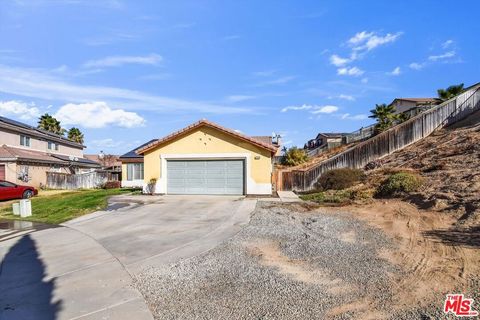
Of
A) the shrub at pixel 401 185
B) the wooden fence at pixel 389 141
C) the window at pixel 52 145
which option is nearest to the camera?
the shrub at pixel 401 185

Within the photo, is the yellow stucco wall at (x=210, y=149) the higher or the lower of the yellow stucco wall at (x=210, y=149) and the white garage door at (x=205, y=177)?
the higher

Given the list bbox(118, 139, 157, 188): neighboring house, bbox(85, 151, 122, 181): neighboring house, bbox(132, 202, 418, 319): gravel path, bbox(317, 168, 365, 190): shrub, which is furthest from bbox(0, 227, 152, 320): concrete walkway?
bbox(85, 151, 122, 181): neighboring house

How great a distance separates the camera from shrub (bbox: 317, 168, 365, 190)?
733 inches

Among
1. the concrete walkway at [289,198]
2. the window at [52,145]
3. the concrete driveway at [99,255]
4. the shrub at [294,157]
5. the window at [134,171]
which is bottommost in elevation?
the concrete driveway at [99,255]

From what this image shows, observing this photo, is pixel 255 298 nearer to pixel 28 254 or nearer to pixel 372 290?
pixel 372 290

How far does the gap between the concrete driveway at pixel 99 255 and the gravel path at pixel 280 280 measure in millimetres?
453

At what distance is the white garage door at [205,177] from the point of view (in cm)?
1853

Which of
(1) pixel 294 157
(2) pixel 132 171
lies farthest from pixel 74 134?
(1) pixel 294 157

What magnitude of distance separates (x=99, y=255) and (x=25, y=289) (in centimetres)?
181

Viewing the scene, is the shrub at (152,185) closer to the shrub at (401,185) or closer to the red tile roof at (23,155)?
the shrub at (401,185)

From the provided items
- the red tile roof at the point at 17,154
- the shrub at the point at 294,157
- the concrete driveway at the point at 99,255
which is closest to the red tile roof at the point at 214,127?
the concrete driveway at the point at 99,255

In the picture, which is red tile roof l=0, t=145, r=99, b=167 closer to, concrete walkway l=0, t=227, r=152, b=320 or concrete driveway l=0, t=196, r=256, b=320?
Result: concrete driveway l=0, t=196, r=256, b=320

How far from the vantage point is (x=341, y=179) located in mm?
18688

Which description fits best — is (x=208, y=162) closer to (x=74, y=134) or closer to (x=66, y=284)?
(x=66, y=284)
